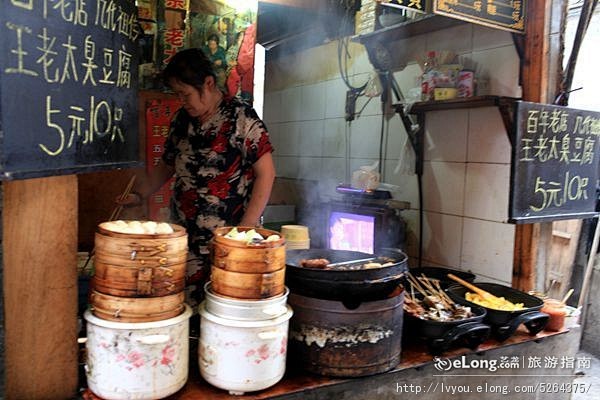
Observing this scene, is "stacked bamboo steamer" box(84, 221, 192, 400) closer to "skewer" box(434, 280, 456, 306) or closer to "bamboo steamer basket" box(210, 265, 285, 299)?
"bamboo steamer basket" box(210, 265, 285, 299)

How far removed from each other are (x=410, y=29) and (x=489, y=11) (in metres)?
1.49

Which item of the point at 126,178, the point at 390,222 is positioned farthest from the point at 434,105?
the point at 126,178

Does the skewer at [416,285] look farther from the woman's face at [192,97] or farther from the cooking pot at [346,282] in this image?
the woman's face at [192,97]

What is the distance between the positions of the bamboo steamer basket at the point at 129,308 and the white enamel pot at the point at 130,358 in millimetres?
26

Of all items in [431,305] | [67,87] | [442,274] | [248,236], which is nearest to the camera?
[67,87]

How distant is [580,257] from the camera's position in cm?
527

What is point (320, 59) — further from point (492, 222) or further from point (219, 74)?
point (492, 222)

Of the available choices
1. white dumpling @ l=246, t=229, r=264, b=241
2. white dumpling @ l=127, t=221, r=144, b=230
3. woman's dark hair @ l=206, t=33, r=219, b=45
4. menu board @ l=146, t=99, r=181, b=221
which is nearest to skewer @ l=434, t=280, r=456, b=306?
white dumpling @ l=246, t=229, r=264, b=241

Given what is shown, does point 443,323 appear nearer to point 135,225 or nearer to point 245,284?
point 245,284

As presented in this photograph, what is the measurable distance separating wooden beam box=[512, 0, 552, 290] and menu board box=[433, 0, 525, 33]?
0.11m

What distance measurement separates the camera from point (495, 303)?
3.44 meters

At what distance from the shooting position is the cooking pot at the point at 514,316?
3.20 meters

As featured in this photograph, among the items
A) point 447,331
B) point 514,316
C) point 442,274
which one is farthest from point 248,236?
point 442,274

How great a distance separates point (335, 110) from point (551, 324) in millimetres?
3967
